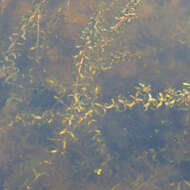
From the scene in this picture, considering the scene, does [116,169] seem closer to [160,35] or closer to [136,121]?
[136,121]

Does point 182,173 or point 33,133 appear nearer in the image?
point 182,173

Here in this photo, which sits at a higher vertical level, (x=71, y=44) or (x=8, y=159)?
(x=71, y=44)

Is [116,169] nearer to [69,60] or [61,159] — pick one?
[61,159]

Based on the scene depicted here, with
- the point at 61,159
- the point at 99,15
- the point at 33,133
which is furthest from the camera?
the point at 33,133

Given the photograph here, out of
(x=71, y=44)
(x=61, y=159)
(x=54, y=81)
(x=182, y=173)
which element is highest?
(x=71, y=44)

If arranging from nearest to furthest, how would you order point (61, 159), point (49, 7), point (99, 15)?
point (99, 15), point (61, 159), point (49, 7)

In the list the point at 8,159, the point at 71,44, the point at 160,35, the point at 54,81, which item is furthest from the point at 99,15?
the point at 8,159

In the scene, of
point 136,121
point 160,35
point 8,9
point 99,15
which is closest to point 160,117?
point 136,121
